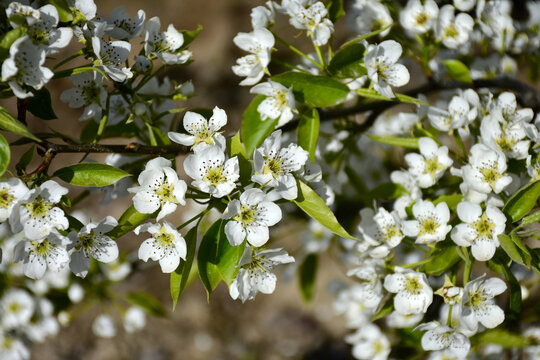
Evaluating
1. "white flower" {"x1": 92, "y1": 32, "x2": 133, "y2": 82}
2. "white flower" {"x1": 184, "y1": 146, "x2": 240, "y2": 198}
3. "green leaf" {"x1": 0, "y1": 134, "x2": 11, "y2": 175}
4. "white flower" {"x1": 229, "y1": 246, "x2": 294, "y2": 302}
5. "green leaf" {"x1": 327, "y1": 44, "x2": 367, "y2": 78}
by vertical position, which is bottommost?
"white flower" {"x1": 229, "y1": 246, "x2": 294, "y2": 302}

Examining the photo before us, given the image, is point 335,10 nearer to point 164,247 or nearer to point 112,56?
point 112,56

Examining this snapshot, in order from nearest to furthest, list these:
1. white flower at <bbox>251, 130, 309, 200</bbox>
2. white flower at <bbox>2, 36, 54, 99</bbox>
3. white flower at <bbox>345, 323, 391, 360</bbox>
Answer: white flower at <bbox>2, 36, 54, 99</bbox>, white flower at <bbox>251, 130, 309, 200</bbox>, white flower at <bbox>345, 323, 391, 360</bbox>

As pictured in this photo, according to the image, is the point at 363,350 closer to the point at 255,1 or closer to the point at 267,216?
the point at 267,216

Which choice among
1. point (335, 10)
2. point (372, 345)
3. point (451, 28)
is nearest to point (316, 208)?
point (335, 10)

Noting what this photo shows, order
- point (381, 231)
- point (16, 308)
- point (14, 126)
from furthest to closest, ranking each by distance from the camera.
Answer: point (16, 308), point (381, 231), point (14, 126)

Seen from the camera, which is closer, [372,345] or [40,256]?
[40,256]

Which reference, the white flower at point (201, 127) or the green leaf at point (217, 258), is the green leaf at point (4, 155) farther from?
the green leaf at point (217, 258)

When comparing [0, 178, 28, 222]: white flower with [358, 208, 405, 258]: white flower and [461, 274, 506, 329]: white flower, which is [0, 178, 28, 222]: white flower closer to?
[358, 208, 405, 258]: white flower

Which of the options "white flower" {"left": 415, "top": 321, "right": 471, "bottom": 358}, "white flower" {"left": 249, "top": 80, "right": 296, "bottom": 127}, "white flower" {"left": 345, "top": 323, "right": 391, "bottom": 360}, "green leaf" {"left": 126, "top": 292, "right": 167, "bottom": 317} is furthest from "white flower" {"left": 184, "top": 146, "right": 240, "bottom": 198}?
"green leaf" {"left": 126, "top": 292, "right": 167, "bottom": 317}
